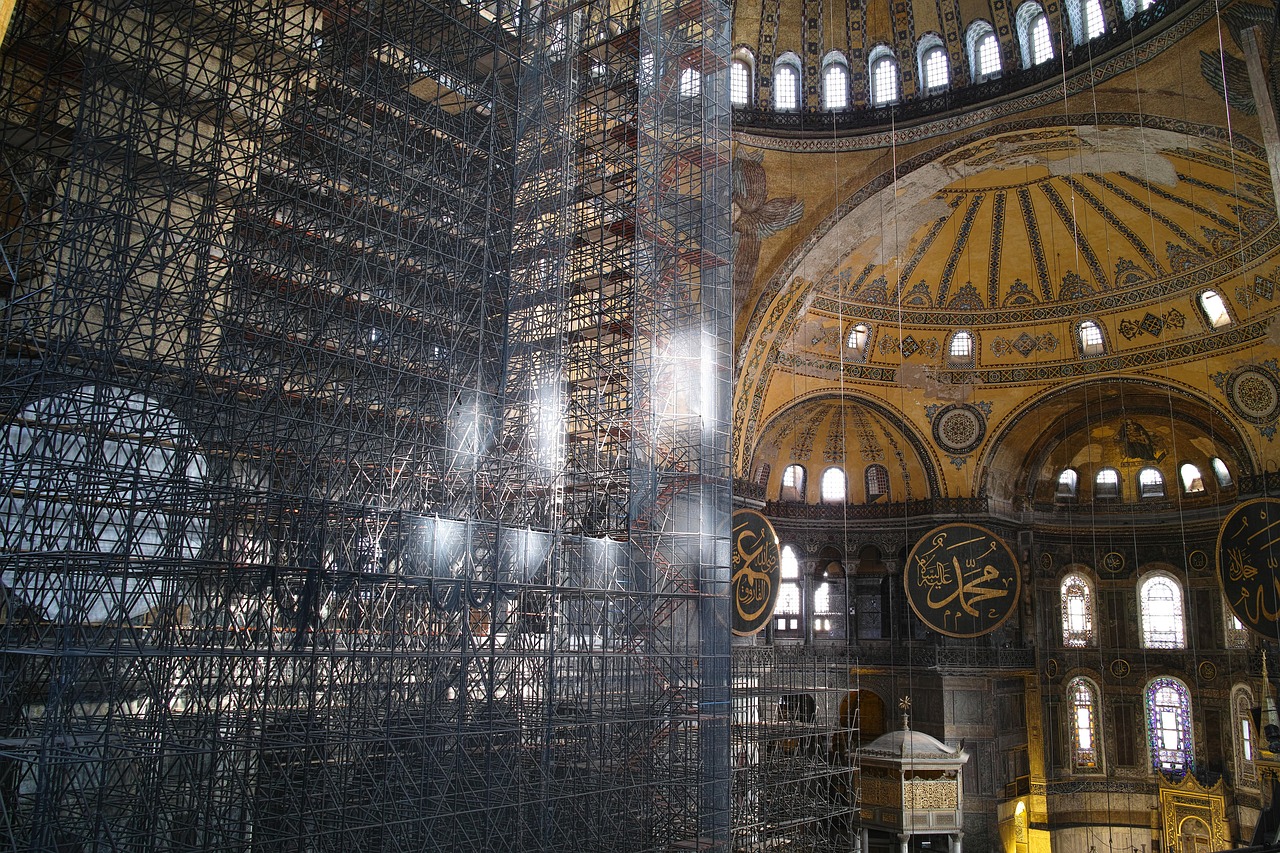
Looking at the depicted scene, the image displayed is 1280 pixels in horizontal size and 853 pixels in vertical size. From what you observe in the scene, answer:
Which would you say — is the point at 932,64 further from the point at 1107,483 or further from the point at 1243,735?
the point at 1243,735

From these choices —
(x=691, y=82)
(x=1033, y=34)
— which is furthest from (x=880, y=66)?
(x=691, y=82)

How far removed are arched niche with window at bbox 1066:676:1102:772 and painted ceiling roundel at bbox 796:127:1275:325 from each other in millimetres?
9468

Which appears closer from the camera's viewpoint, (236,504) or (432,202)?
(236,504)

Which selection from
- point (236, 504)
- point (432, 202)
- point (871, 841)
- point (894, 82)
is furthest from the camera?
point (871, 841)

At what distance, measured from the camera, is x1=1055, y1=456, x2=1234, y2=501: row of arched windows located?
24859 millimetres

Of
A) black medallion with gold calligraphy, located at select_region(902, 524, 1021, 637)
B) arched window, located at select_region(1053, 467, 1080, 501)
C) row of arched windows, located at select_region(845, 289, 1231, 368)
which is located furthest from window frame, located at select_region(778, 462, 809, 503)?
arched window, located at select_region(1053, 467, 1080, 501)

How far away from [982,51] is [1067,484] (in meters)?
11.4

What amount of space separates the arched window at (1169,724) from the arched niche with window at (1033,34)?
49.9 ft

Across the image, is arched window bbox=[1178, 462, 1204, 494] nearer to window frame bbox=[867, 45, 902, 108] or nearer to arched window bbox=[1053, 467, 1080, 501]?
arched window bbox=[1053, 467, 1080, 501]

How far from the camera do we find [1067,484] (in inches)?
1025

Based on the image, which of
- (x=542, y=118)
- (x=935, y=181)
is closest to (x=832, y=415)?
(x=935, y=181)

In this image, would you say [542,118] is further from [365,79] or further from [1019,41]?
[1019,41]

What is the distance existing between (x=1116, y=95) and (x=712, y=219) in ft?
24.5

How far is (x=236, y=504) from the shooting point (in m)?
12.1
